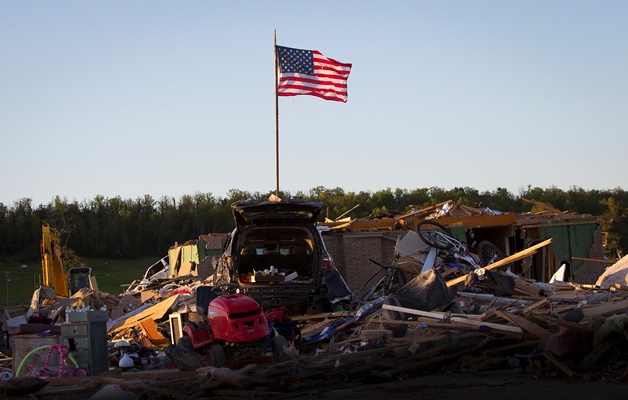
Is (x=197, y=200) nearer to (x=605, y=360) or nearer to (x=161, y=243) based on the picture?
(x=161, y=243)

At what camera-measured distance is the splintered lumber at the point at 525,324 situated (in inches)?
400

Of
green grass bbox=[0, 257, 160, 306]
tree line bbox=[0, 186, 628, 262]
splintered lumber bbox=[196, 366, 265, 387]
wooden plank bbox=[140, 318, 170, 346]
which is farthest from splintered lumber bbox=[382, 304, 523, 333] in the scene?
tree line bbox=[0, 186, 628, 262]

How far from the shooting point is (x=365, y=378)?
30.1 ft

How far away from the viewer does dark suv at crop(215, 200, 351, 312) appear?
45.4 feet

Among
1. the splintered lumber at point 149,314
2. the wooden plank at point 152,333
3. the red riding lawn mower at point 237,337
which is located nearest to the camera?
the red riding lawn mower at point 237,337

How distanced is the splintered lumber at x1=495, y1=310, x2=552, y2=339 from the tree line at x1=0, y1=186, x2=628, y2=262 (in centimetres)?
4332

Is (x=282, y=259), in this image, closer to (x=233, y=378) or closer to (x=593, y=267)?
(x=233, y=378)

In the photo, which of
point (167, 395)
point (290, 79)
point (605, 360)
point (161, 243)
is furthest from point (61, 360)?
point (161, 243)

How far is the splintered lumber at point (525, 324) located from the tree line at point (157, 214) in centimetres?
4332

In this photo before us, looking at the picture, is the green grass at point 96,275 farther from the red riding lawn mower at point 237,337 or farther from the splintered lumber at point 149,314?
the red riding lawn mower at point 237,337

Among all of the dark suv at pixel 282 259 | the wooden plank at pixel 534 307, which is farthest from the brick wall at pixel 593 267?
the wooden plank at pixel 534 307

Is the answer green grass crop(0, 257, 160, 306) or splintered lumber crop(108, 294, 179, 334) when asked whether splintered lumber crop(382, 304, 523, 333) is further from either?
green grass crop(0, 257, 160, 306)

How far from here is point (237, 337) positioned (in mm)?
9852

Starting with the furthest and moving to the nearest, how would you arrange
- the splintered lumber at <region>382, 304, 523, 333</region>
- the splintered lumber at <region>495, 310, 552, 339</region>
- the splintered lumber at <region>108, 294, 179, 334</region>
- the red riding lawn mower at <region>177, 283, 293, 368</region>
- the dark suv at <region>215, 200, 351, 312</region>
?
Answer: the splintered lumber at <region>108, 294, 179, 334</region> < the dark suv at <region>215, 200, 351, 312</region> < the splintered lumber at <region>382, 304, 523, 333</region> < the splintered lumber at <region>495, 310, 552, 339</region> < the red riding lawn mower at <region>177, 283, 293, 368</region>
